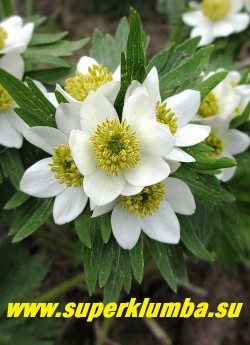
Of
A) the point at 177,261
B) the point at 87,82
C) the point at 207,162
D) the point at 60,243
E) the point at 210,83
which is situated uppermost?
the point at 87,82

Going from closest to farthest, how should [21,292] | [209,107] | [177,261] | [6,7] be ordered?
[177,261]
[209,107]
[21,292]
[6,7]

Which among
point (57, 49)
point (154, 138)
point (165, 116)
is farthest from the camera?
point (57, 49)

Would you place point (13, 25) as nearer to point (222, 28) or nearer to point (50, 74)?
point (50, 74)

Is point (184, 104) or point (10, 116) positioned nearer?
point (184, 104)

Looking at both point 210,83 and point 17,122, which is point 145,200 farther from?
point 17,122

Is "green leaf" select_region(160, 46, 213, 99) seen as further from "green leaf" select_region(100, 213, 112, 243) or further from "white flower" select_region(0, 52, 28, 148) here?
"white flower" select_region(0, 52, 28, 148)

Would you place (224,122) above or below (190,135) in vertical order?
below

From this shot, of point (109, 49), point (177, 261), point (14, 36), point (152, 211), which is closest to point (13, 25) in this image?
point (14, 36)
